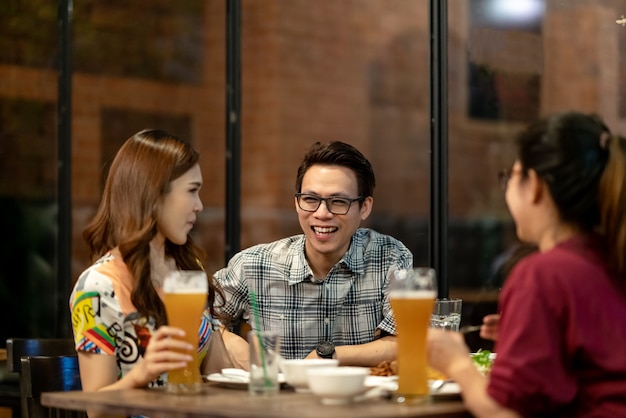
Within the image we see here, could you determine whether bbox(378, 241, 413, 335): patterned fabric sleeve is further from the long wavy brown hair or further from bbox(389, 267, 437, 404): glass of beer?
bbox(389, 267, 437, 404): glass of beer

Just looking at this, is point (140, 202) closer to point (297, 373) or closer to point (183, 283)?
point (183, 283)

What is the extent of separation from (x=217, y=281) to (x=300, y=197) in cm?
38

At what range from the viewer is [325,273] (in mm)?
3682

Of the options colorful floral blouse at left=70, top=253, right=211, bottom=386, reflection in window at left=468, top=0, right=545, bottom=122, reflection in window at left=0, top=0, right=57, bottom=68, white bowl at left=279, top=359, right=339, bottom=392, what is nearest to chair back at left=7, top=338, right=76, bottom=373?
colorful floral blouse at left=70, top=253, right=211, bottom=386

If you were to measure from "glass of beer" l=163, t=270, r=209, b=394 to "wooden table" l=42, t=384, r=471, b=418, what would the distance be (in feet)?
0.12

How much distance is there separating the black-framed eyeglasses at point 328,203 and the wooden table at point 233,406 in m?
1.19

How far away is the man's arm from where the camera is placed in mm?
3379

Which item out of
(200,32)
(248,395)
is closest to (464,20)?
(200,32)

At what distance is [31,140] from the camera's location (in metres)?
6.05

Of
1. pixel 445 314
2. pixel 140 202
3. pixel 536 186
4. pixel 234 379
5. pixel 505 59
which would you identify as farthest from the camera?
pixel 505 59

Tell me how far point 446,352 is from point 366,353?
3.65 feet

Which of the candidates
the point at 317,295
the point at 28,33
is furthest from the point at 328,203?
the point at 28,33

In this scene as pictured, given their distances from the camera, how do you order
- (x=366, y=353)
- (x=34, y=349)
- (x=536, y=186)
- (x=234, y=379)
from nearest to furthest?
(x=536, y=186) < (x=234, y=379) < (x=366, y=353) < (x=34, y=349)

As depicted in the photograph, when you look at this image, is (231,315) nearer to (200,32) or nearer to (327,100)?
(327,100)
